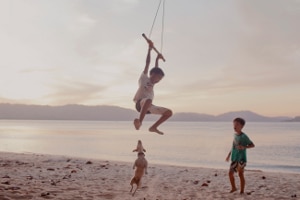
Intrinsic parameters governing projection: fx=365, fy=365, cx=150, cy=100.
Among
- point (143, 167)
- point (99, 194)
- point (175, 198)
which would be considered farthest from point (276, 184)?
point (143, 167)

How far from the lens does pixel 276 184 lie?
1519 cm

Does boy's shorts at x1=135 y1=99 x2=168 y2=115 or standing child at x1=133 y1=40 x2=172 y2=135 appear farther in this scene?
boy's shorts at x1=135 y1=99 x2=168 y2=115

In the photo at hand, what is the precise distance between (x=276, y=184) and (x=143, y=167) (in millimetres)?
9707

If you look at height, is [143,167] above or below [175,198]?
above

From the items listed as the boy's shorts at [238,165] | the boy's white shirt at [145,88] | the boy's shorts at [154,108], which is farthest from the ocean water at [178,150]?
the boy's white shirt at [145,88]

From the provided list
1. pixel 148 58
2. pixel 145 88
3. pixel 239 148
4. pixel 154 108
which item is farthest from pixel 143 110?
pixel 239 148

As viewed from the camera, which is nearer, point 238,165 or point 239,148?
point 239,148

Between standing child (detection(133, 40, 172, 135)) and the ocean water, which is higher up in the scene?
standing child (detection(133, 40, 172, 135))

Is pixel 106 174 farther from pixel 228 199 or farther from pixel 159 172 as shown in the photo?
pixel 228 199

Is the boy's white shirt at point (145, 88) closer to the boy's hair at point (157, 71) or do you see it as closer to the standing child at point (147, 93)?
the standing child at point (147, 93)

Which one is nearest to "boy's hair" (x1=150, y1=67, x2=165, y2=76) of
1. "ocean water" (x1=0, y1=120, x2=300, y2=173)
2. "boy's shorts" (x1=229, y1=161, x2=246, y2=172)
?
"boy's shorts" (x1=229, y1=161, x2=246, y2=172)

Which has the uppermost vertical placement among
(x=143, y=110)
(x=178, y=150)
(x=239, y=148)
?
(x=143, y=110)

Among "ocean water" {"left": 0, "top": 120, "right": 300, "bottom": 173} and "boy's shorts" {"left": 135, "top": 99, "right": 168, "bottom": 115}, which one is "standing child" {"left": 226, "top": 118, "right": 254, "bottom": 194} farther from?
"ocean water" {"left": 0, "top": 120, "right": 300, "bottom": 173}

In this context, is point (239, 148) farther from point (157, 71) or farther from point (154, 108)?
point (157, 71)
